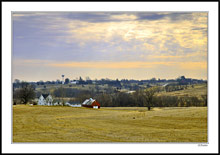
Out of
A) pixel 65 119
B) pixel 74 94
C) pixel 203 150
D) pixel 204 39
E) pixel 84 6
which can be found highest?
pixel 84 6

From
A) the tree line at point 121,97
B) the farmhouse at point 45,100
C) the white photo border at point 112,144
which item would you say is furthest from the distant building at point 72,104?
the white photo border at point 112,144

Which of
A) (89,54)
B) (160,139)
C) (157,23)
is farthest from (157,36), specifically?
(160,139)

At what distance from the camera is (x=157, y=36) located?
6.28m


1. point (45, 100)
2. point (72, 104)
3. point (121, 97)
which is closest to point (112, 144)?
point (121, 97)

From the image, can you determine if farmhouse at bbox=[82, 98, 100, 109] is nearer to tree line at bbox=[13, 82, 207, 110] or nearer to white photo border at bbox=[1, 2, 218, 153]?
tree line at bbox=[13, 82, 207, 110]

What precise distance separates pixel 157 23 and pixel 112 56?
95 cm

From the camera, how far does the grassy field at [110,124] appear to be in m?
6.12

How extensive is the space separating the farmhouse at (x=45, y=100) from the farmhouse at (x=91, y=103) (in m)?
0.59

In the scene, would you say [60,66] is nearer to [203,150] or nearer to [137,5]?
[137,5]

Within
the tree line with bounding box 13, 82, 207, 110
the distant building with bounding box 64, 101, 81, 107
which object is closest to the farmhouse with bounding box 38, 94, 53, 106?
the tree line with bounding box 13, 82, 207, 110

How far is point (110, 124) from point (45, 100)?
49.5 inches

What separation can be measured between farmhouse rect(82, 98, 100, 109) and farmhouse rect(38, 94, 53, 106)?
589 millimetres

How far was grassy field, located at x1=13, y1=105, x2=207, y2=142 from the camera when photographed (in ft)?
20.1

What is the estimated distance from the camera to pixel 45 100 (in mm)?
6586
